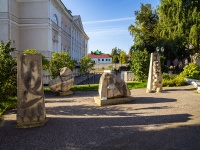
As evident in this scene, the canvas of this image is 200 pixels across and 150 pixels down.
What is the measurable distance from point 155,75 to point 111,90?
4808 mm

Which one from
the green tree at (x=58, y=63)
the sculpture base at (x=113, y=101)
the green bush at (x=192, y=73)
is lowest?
the sculpture base at (x=113, y=101)

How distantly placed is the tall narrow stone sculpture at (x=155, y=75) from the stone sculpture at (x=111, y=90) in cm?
384

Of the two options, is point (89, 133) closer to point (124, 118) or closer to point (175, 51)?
point (124, 118)

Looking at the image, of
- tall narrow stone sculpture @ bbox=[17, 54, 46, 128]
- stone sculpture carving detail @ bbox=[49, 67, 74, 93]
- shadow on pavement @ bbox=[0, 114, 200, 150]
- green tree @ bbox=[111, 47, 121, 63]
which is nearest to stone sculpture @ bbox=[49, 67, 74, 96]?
stone sculpture carving detail @ bbox=[49, 67, 74, 93]

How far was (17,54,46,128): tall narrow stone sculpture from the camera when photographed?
19.7ft

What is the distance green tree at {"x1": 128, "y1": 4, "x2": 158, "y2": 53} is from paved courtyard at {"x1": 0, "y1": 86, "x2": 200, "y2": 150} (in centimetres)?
2547

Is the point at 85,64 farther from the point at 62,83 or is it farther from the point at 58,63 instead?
the point at 62,83

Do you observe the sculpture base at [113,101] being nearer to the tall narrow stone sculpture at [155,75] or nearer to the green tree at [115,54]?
the tall narrow stone sculpture at [155,75]

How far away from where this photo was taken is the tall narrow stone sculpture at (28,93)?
6004 millimetres

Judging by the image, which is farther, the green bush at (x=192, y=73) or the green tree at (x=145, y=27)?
the green tree at (x=145, y=27)

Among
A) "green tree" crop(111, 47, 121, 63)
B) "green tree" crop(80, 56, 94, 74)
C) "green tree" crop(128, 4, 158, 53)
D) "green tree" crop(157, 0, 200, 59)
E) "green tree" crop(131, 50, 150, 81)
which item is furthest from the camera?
"green tree" crop(111, 47, 121, 63)

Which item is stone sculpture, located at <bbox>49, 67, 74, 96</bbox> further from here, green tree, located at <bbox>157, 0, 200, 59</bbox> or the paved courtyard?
green tree, located at <bbox>157, 0, 200, 59</bbox>

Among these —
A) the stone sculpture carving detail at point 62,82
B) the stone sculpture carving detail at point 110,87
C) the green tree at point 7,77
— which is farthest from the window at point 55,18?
the stone sculpture carving detail at point 110,87

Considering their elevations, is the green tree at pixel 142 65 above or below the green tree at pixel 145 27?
below
